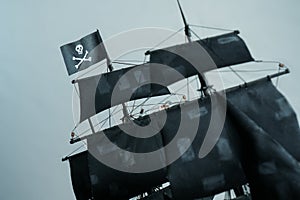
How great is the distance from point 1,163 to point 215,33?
102 cm

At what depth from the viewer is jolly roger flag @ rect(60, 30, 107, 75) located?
1.35 metres

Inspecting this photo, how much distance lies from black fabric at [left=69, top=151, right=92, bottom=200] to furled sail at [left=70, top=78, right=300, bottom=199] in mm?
156

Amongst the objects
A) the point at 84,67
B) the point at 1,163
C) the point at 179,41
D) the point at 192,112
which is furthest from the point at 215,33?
the point at 1,163

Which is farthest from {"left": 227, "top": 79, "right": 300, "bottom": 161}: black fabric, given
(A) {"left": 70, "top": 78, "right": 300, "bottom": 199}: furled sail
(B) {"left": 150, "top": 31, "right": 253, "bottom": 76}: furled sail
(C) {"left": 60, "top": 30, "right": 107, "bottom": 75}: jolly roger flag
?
(C) {"left": 60, "top": 30, "right": 107, "bottom": 75}: jolly roger flag

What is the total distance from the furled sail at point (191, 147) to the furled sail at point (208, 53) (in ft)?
0.35

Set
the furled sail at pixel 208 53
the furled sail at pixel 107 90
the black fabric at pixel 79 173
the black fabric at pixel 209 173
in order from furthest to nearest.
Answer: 1. the black fabric at pixel 79 173
2. the furled sail at pixel 107 90
3. the furled sail at pixel 208 53
4. the black fabric at pixel 209 173

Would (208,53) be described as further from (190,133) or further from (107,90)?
(107,90)

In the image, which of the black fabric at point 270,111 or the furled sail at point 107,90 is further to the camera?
the furled sail at point 107,90

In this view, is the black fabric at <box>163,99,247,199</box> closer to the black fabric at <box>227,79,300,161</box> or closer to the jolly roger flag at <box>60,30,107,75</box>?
the black fabric at <box>227,79,300,161</box>

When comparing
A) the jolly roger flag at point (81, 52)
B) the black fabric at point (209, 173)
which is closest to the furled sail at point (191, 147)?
the black fabric at point (209, 173)

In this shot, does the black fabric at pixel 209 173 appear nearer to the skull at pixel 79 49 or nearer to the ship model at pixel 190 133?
the ship model at pixel 190 133

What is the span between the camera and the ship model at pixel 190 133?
3.51 feet

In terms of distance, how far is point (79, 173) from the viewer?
150cm

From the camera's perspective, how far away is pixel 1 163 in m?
1.50
